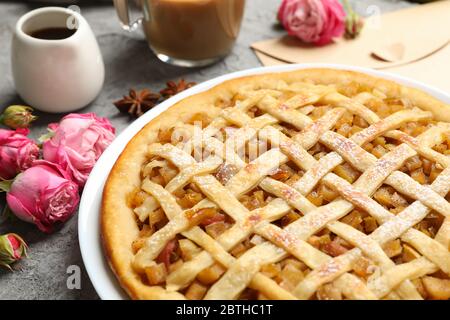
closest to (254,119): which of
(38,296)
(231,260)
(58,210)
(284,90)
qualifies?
(284,90)

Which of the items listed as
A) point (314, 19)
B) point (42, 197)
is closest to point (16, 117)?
point (42, 197)

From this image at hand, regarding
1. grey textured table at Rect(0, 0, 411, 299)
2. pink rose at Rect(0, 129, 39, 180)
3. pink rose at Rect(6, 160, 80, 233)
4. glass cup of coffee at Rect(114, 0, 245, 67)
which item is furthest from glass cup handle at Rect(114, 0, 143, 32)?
pink rose at Rect(6, 160, 80, 233)

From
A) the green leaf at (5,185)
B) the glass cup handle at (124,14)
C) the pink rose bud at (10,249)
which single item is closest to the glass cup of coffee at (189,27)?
the glass cup handle at (124,14)

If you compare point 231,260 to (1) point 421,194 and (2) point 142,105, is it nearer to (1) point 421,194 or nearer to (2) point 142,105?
(1) point 421,194

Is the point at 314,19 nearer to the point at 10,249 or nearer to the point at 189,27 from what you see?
the point at 189,27

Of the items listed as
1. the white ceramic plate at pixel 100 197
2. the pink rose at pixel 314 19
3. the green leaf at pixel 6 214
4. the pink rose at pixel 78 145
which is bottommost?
the green leaf at pixel 6 214

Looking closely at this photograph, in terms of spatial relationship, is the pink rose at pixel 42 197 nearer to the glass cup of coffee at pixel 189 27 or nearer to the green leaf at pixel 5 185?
the green leaf at pixel 5 185

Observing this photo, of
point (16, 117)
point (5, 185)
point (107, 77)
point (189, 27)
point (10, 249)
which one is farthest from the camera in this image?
point (107, 77)
